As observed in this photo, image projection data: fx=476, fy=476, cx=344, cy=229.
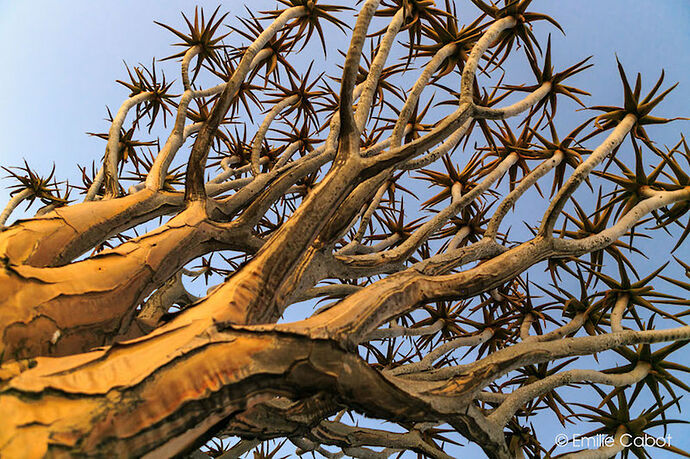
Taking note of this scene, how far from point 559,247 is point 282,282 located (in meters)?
1.78

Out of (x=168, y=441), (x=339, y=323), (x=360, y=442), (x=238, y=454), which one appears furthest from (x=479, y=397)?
(x=168, y=441)

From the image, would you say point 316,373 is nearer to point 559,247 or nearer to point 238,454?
point 559,247

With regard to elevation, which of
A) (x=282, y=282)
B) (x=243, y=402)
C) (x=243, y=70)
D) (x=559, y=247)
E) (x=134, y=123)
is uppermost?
(x=134, y=123)

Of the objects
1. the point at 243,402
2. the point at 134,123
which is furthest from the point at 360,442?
the point at 134,123

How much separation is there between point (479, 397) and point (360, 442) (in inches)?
34.8

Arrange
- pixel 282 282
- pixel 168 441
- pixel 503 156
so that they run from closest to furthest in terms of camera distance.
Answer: pixel 168 441, pixel 282 282, pixel 503 156

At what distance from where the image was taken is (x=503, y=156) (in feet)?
14.3

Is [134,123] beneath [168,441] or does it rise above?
above

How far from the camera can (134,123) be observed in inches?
196

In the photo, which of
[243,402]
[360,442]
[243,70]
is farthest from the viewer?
[360,442]

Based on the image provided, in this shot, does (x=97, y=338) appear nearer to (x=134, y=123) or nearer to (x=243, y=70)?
(x=243, y=70)

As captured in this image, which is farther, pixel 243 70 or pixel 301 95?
pixel 301 95

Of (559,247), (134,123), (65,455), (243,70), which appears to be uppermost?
(134,123)

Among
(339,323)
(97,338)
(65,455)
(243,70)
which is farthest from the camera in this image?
(243,70)
